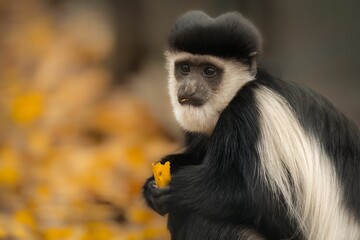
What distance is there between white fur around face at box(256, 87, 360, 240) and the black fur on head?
0.69 ft

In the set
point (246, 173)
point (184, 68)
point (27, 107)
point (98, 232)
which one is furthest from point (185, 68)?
point (27, 107)

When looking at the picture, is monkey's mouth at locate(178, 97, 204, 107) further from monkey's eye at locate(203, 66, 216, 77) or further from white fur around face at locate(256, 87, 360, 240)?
white fur around face at locate(256, 87, 360, 240)

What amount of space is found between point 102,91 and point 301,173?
2.37 m

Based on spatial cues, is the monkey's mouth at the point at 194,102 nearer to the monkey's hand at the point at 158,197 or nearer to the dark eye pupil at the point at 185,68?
the dark eye pupil at the point at 185,68

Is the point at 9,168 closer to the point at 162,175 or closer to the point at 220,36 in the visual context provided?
the point at 162,175

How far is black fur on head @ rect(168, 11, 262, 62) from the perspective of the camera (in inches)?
119

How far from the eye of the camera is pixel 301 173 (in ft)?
9.50

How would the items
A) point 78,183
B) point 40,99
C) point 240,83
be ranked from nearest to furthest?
point 240,83, point 78,183, point 40,99

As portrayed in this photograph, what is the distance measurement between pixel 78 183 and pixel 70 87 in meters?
0.67

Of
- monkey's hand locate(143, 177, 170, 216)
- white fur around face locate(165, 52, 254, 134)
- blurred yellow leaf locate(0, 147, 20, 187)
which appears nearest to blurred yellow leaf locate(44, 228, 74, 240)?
blurred yellow leaf locate(0, 147, 20, 187)

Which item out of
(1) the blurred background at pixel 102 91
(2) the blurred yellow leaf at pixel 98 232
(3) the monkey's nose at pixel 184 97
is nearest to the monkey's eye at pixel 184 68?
(3) the monkey's nose at pixel 184 97

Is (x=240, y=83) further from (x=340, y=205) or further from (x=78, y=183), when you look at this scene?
(x=78, y=183)

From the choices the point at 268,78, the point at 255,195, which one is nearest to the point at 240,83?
the point at 268,78

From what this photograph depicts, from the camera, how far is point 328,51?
4809 mm
